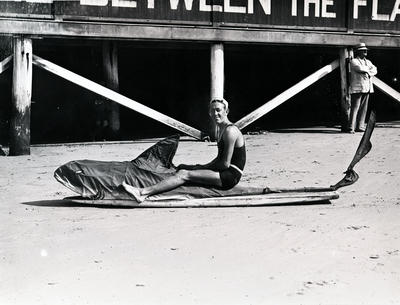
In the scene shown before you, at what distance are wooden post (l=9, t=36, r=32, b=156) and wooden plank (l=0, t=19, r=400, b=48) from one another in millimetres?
294

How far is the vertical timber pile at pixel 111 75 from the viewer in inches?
560

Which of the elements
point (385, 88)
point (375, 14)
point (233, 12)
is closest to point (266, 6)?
point (233, 12)

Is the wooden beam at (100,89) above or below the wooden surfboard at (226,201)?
above

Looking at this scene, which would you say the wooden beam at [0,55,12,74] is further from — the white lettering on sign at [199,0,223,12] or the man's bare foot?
the man's bare foot

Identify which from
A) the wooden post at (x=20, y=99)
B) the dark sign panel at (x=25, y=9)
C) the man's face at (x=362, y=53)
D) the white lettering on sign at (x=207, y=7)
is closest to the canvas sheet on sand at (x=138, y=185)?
the wooden post at (x=20, y=99)

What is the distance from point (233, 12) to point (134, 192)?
7.26 metres

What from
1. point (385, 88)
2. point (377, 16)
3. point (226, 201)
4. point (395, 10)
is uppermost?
point (395, 10)

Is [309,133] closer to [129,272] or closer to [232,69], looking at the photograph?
[232,69]

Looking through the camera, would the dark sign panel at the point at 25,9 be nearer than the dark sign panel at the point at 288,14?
Yes

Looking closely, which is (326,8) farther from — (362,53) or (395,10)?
(395,10)

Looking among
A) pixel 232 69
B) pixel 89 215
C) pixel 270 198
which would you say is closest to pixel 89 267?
pixel 89 215

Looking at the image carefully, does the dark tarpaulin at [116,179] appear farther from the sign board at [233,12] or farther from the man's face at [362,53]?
the man's face at [362,53]

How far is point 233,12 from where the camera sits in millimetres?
13922

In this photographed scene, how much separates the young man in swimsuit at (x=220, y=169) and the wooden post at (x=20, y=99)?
4970mm
